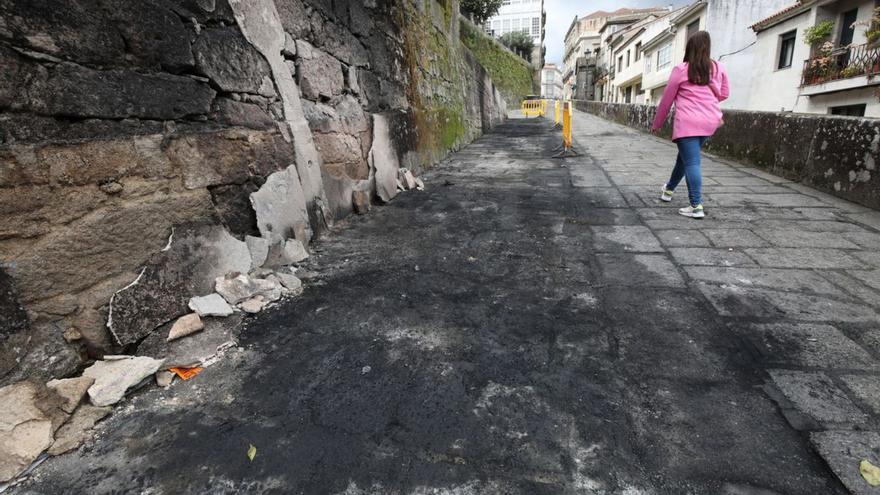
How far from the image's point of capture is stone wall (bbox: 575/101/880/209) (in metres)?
3.59

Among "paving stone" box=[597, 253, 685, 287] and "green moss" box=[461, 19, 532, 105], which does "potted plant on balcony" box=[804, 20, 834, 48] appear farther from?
"paving stone" box=[597, 253, 685, 287]

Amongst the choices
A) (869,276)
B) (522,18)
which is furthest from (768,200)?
(522,18)

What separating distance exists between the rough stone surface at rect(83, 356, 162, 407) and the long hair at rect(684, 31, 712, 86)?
4259 mm

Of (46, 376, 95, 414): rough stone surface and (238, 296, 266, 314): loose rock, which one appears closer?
(46, 376, 95, 414): rough stone surface

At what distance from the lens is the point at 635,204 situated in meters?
4.04

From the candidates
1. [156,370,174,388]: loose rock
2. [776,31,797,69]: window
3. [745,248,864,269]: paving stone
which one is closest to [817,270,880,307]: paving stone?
[745,248,864,269]: paving stone

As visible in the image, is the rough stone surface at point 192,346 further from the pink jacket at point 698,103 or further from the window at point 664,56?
the window at point 664,56

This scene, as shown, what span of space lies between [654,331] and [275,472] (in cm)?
161

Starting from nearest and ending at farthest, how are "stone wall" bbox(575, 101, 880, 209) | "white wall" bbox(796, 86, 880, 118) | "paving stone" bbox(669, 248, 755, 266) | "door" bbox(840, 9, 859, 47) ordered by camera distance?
"paving stone" bbox(669, 248, 755, 266) < "stone wall" bbox(575, 101, 880, 209) < "white wall" bbox(796, 86, 880, 118) < "door" bbox(840, 9, 859, 47)

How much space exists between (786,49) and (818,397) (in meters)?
20.1

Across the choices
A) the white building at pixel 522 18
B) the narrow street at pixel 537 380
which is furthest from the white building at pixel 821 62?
the white building at pixel 522 18

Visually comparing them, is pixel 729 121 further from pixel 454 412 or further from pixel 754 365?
pixel 454 412

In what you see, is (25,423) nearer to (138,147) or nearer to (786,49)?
(138,147)

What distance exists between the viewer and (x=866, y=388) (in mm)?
1442
